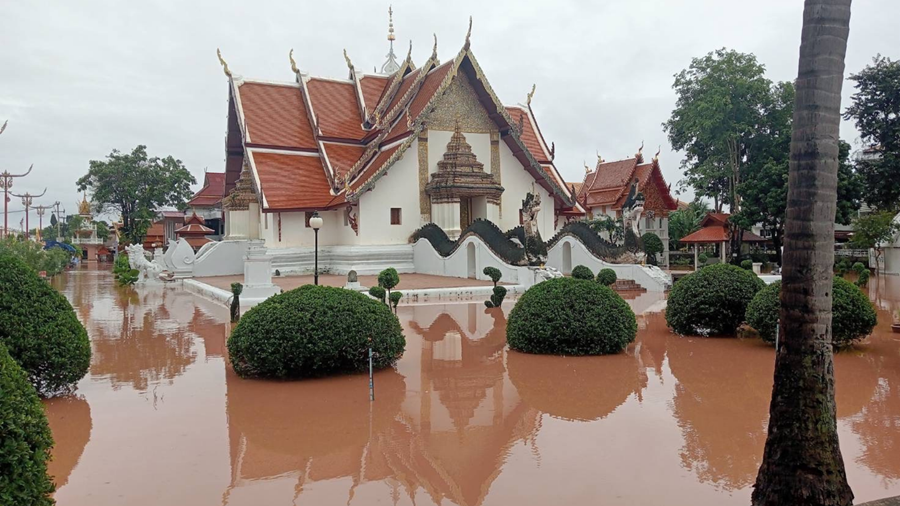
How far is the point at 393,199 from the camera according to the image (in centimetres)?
2461

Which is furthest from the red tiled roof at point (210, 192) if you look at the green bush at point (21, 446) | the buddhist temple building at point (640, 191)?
the green bush at point (21, 446)

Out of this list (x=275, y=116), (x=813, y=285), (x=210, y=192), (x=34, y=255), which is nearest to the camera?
(x=813, y=285)

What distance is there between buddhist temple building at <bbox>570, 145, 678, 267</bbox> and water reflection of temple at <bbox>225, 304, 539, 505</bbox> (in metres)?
31.4

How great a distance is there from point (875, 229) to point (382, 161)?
A: 774 inches

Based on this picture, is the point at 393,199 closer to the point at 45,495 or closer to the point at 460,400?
the point at 460,400

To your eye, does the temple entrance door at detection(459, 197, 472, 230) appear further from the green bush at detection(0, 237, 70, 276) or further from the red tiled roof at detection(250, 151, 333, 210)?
the green bush at detection(0, 237, 70, 276)

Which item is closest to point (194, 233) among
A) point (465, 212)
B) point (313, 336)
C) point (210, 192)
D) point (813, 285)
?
point (465, 212)

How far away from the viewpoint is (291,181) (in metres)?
25.1

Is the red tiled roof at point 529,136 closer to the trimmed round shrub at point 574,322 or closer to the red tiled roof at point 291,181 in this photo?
the red tiled roof at point 291,181

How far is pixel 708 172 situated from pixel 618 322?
25360mm

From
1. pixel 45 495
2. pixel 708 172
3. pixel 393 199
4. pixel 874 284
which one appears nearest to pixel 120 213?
pixel 393 199

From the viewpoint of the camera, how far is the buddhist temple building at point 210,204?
50.3 meters

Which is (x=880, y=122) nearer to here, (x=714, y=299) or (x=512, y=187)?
(x=512, y=187)

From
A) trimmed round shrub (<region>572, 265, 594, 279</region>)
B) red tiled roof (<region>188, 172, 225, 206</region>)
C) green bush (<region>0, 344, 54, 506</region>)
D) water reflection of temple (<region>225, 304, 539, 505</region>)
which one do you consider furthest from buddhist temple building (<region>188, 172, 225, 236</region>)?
green bush (<region>0, 344, 54, 506</region>)
